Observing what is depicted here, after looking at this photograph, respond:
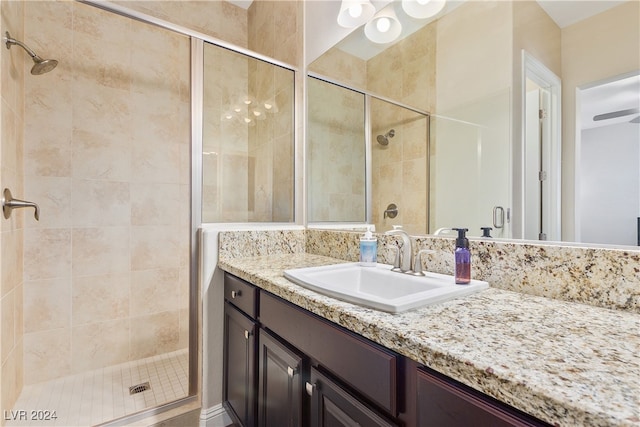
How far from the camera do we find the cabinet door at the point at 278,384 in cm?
87

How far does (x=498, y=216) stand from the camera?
0.96m

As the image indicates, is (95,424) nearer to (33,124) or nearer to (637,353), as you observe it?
(33,124)

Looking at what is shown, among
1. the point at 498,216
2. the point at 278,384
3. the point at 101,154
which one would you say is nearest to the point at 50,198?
the point at 101,154

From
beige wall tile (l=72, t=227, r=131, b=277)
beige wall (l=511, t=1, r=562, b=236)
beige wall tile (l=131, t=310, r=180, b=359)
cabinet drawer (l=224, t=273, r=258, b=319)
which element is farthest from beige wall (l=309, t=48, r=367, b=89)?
beige wall tile (l=131, t=310, r=180, b=359)

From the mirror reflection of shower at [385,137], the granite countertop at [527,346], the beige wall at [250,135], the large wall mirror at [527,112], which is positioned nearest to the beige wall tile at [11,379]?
the beige wall at [250,135]

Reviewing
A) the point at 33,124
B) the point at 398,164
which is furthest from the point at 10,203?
the point at 398,164

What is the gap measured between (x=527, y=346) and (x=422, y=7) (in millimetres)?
1262

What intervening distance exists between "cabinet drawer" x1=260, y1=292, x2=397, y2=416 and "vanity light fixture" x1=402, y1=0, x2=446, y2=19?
120 centimetres

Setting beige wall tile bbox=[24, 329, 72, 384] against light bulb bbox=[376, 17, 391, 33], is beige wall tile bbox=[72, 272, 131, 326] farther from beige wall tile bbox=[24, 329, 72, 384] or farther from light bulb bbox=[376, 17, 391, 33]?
light bulb bbox=[376, 17, 391, 33]

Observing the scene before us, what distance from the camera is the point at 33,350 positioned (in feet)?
5.98

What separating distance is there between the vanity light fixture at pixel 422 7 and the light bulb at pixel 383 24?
9 cm

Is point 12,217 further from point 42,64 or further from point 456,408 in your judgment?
point 456,408

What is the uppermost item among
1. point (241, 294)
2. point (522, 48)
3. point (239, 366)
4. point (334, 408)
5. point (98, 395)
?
point (522, 48)

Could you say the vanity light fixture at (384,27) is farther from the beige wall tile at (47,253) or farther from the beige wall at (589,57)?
the beige wall tile at (47,253)
